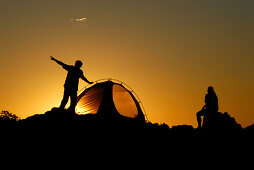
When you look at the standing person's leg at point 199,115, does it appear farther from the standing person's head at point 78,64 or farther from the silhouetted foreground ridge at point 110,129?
the standing person's head at point 78,64

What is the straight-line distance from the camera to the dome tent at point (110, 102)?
68.5 ft

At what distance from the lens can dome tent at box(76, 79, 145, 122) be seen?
20891 millimetres

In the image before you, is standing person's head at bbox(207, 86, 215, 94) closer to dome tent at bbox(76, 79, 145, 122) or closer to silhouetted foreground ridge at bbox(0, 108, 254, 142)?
silhouetted foreground ridge at bbox(0, 108, 254, 142)

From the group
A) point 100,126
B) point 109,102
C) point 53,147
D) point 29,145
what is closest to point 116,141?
point 100,126

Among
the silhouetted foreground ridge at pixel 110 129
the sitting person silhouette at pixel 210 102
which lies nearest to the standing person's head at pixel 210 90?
the sitting person silhouette at pixel 210 102

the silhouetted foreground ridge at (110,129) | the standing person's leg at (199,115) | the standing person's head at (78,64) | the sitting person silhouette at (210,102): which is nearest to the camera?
the silhouetted foreground ridge at (110,129)

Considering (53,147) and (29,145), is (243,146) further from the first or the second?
(29,145)

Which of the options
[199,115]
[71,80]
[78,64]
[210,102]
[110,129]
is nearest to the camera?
[110,129]

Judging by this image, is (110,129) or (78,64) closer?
(110,129)

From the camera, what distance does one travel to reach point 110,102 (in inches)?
832

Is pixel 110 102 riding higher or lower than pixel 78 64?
lower

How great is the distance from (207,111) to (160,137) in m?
2.99

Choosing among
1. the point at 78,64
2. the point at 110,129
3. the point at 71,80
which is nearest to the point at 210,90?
→ the point at 110,129

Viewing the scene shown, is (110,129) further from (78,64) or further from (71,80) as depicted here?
(78,64)
